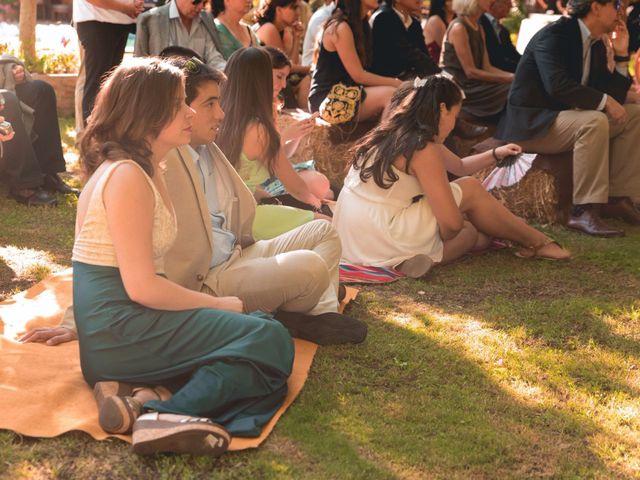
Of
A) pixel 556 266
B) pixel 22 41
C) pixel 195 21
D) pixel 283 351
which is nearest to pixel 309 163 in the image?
pixel 195 21

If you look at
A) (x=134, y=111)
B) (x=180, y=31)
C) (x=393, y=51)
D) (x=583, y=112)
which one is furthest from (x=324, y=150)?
(x=134, y=111)

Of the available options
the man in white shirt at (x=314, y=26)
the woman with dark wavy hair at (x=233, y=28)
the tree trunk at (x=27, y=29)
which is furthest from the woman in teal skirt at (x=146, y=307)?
the tree trunk at (x=27, y=29)

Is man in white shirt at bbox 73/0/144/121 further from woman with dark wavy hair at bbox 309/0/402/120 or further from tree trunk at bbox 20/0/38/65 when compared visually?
tree trunk at bbox 20/0/38/65

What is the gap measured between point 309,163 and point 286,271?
2663 millimetres

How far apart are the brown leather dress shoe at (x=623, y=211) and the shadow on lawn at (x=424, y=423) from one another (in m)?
2.93

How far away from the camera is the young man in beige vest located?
357 cm

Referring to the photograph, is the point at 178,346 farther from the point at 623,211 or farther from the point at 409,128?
the point at 623,211

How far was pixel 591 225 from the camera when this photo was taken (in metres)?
6.02

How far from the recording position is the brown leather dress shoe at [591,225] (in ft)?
19.6

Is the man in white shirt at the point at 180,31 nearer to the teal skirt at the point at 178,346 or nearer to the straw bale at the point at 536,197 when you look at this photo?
the straw bale at the point at 536,197

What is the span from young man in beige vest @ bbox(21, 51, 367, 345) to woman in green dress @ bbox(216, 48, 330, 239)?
2.06ft

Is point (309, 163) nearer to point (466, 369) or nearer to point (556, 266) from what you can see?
point (556, 266)

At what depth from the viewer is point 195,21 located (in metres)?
6.59

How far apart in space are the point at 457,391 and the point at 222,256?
1.05 m
